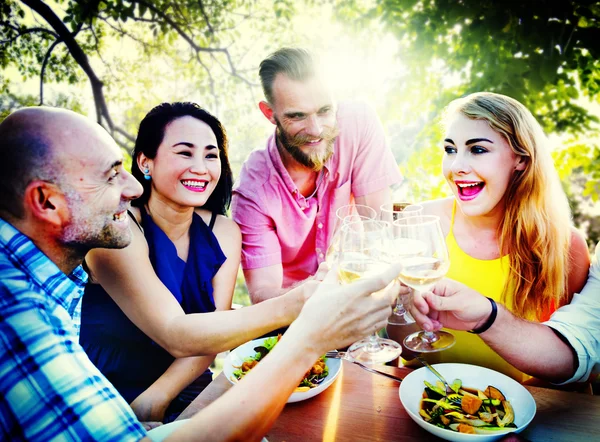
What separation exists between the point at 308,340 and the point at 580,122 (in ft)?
12.7

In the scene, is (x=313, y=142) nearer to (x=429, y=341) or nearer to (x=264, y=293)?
(x=264, y=293)

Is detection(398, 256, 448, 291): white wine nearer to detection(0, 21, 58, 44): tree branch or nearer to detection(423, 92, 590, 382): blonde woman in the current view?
detection(423, 92, 590, 382): blonde woman

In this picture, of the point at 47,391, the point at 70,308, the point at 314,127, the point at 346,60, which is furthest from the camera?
the point at 346,60

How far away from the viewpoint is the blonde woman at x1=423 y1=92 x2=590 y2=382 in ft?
6.93

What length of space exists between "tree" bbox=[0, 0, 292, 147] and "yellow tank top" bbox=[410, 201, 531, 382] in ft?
16.3

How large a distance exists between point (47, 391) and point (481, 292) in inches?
82.9

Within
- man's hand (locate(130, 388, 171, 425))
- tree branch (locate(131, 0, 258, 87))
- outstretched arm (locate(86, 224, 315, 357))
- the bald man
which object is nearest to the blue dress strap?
outstretched arm (locate(86, 224, 315, 357))

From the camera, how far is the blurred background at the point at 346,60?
3.20m

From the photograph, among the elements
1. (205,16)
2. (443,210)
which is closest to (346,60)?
(205,16)

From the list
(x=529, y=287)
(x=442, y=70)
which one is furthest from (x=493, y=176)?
(x=442, y=70)

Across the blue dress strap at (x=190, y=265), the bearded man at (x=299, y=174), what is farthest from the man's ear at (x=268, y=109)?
the blue dress strap at (x=190, y=265)

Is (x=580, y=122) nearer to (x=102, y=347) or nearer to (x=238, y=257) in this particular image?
(x=238, y=257)

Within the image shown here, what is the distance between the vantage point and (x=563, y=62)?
312 centimetres

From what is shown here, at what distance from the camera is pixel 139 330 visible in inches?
94.6
